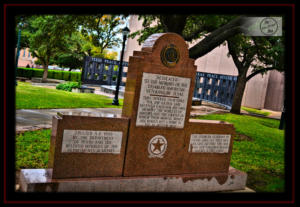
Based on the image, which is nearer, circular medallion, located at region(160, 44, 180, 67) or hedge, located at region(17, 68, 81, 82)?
circular medallion, located at region(160, 44, 180, 67)

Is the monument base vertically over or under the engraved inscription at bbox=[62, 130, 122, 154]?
under

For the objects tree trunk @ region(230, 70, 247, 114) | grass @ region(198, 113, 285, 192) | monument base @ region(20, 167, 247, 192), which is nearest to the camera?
monument base @ region(20, 167, 247, 192)

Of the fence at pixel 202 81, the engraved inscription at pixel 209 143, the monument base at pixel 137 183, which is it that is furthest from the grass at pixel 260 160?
the fence at pixel 202 81

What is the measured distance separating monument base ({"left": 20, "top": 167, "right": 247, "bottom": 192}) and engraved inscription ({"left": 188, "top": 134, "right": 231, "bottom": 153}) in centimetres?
45

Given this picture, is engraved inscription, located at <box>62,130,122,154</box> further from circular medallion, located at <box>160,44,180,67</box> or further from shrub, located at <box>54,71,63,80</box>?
shrub, located at <box>54,71,63,80</box>

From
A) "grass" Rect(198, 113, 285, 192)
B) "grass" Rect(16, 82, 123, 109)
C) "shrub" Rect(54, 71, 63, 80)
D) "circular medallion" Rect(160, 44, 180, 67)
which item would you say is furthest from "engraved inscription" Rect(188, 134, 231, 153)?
"shrub" Rect(54, 71, 63, 80)

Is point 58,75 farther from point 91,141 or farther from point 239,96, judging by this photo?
point 91,141

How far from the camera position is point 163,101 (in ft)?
17.0

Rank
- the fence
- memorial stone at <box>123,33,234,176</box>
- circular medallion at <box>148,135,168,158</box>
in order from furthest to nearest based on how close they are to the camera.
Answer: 1. the fence
2. circular medallion at <box>148,135,168,158</box>
3. memorial stone at <box>123,33,234,176</box>

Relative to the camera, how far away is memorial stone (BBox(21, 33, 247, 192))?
4.58m

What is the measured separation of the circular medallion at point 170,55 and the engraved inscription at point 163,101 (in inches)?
9.3
